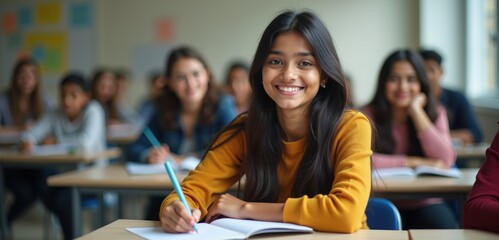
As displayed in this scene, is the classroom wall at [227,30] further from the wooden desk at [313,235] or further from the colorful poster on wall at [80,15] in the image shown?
the wooden desk at [313,235]

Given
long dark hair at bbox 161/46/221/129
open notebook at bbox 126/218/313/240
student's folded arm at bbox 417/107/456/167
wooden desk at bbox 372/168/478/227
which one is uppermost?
long dark hair at bbox 161/46/221/129

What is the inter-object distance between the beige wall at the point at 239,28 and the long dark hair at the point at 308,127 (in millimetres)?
4598

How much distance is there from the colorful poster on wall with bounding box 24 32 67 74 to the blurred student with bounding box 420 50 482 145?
17.1 feet

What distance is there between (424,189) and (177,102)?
1.43 metres

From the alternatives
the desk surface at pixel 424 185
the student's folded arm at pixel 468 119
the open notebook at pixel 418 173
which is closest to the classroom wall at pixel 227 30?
the student's folded arm at pixel 468 119

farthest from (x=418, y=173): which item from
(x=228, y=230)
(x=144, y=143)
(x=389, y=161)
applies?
(x=144, y=143)

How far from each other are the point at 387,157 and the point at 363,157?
3.55 feet

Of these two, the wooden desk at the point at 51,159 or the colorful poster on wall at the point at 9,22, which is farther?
the colorful poster on wall at the point at 9,22

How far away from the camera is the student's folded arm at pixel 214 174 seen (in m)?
1.72

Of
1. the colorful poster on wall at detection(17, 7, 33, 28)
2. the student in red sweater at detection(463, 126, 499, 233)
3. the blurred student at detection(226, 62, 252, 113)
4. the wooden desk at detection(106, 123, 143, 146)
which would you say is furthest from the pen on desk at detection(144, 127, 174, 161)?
the colorful poster on wall at detection(17, 7, 33, 28)

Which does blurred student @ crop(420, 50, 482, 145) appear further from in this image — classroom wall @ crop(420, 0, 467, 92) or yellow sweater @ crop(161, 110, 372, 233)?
yellow sweater @ crop(161, 110, 372, 233)

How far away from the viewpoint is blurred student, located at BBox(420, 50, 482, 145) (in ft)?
12.6

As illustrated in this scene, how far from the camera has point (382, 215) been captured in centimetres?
182

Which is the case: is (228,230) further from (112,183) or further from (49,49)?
(49,49)
